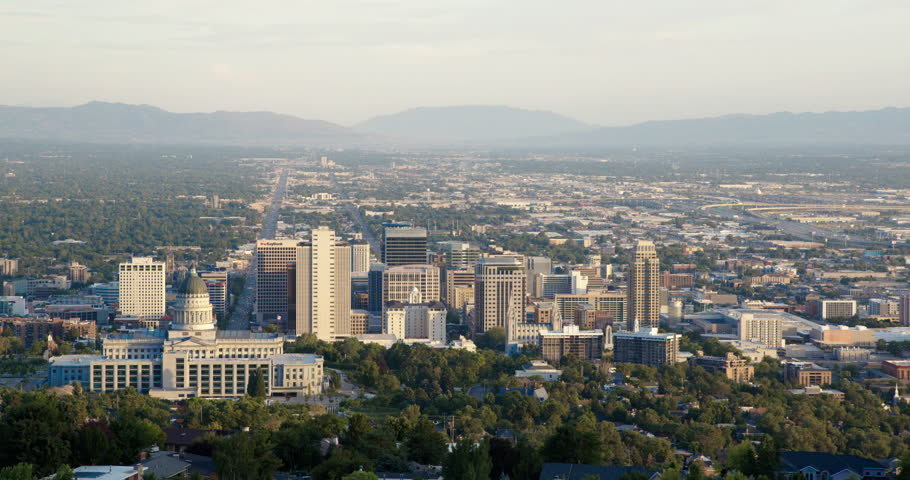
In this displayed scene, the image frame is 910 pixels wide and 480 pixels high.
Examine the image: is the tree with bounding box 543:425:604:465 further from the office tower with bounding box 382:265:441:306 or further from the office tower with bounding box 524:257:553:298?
the office tower with bounding box 524:257:553:298

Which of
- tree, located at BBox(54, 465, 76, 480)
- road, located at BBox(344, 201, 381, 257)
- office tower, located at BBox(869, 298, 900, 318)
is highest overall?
tree, located at BBox(54, 465, 76, 480)

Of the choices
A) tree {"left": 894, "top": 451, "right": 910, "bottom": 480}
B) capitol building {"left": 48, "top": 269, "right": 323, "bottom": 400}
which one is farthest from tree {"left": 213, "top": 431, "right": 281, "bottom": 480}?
capitol building {"left": 48, "top": 269, "right": 323, "bottom": 400}

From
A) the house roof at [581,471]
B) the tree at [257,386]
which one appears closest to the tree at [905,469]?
the house roof at [581,471]

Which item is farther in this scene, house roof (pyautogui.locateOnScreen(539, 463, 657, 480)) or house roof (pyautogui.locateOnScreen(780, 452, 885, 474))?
house roof (pyautogui.locateOnScreen(780, 452, 885, 474))

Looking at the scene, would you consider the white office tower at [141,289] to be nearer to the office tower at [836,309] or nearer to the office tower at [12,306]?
the office tower at [12,306]

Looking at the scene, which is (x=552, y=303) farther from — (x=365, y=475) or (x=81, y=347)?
(x=365, y=475)
